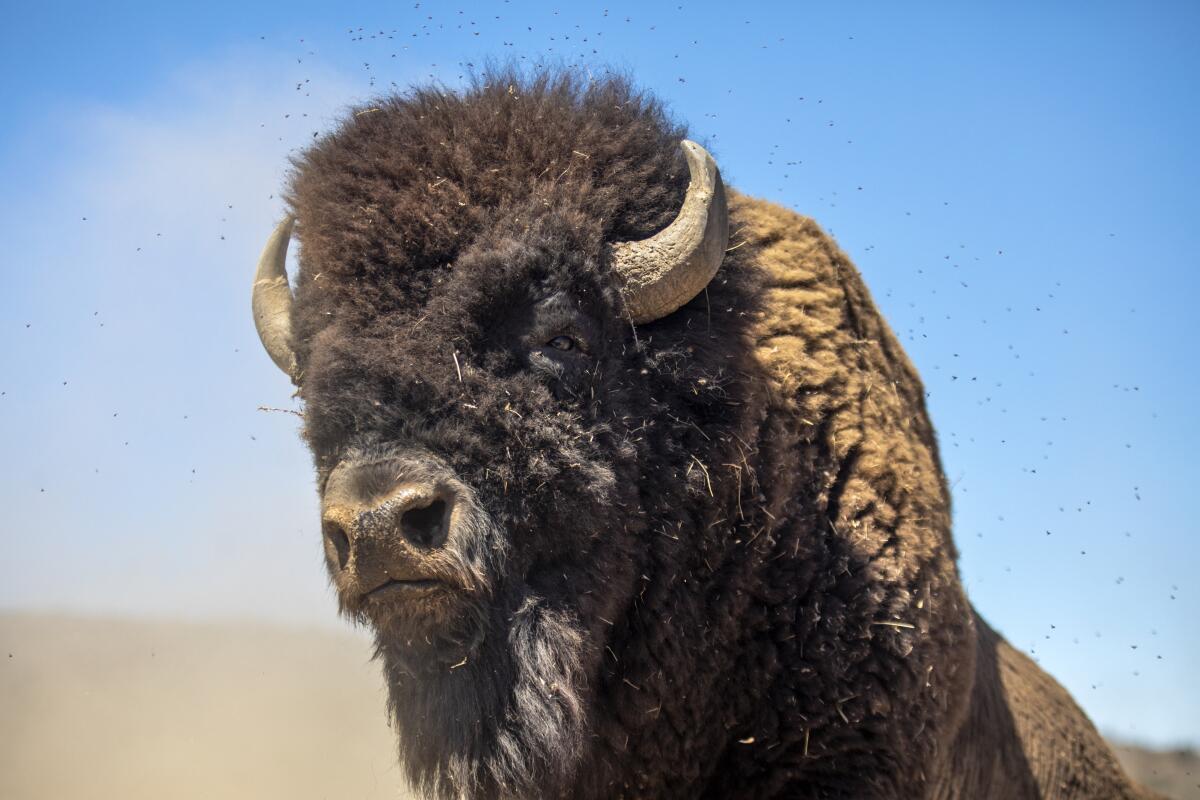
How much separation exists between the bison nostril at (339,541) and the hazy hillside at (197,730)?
719 centimetres

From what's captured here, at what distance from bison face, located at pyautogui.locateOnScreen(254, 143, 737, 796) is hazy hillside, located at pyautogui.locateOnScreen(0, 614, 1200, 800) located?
6.89 metres

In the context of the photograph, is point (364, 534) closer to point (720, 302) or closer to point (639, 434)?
point (639, 434)

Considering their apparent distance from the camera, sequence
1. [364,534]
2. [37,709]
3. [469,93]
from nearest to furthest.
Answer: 1. [364,534]
2. [469,93]
3. [37,709]

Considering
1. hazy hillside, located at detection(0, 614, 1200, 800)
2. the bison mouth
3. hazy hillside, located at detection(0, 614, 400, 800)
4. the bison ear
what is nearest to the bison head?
the bison mouth

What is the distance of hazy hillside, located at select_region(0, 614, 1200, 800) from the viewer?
1209cm

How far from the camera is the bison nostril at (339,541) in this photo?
2899 millimetres

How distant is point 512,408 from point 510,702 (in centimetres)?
101

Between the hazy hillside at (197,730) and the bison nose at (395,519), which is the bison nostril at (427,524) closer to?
the bison nose at (395,519)

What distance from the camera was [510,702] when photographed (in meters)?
3.16

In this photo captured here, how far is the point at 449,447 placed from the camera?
302 centimetres

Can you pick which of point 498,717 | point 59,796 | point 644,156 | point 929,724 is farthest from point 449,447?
point 59,796

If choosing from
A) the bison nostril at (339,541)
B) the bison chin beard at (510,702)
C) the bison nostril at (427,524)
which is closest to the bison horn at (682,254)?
the bison nostril at (427,524)

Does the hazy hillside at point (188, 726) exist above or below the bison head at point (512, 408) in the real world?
below

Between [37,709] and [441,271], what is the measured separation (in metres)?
14.5
